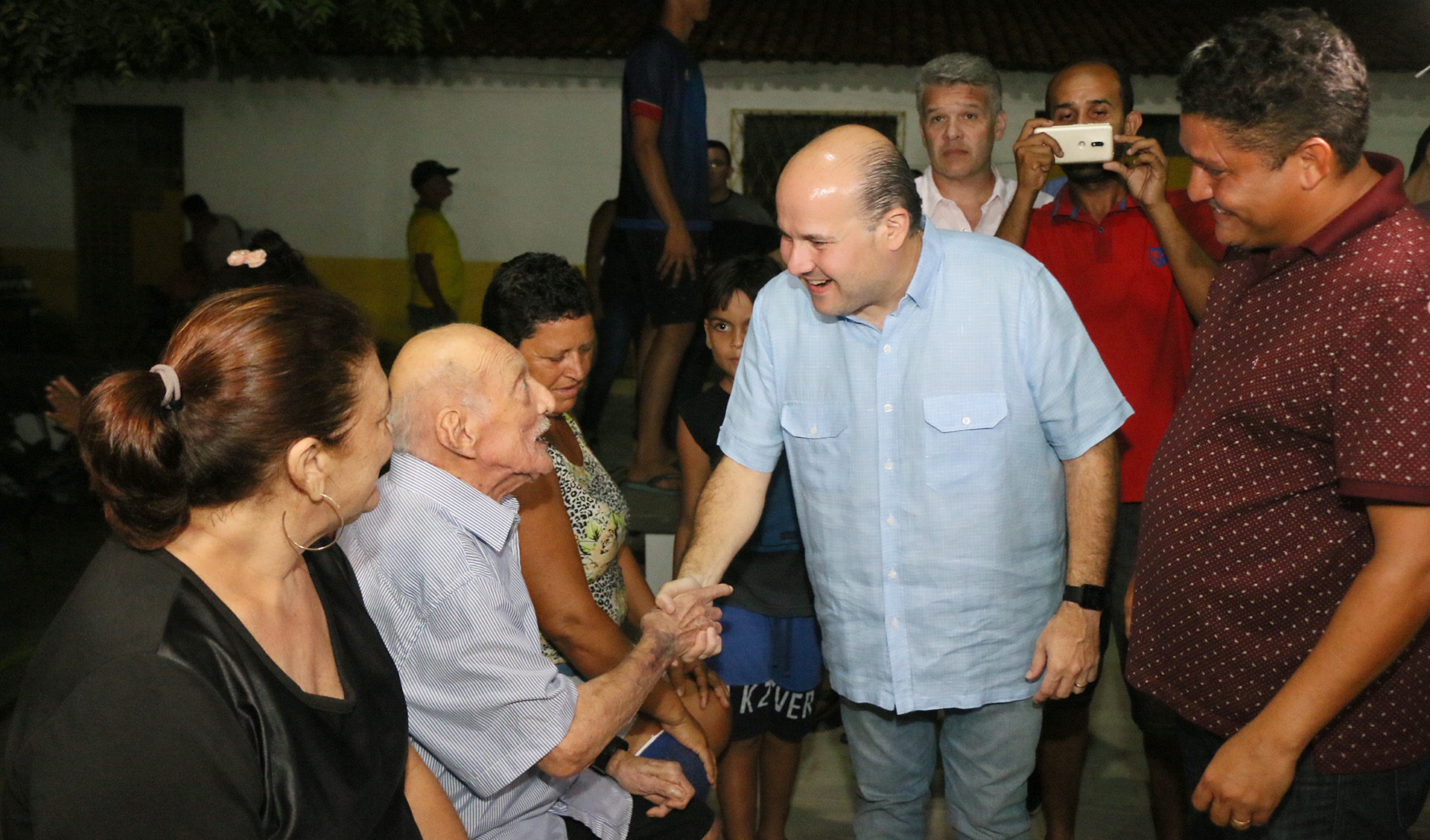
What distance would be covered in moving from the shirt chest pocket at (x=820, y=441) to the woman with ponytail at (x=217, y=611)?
0.96m

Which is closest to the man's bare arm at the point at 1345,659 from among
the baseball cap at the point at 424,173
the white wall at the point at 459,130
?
the baseball cap at the point at 424,173

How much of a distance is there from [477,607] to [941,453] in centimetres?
97

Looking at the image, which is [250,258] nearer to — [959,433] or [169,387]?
[169,387]

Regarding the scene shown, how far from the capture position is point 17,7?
9.67 m

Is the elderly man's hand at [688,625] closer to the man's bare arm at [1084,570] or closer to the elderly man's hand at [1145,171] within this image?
the man's bare arm at [1084,570]

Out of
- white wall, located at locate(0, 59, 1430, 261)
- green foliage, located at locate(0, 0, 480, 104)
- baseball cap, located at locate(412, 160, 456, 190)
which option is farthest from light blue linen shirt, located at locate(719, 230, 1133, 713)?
white wall, located at locate(0, 59, 1430, 261)

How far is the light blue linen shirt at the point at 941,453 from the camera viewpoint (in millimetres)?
2283

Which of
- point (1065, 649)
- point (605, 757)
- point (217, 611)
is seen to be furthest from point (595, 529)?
point (217, 611)

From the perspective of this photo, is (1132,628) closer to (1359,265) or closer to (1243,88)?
(1359,265)

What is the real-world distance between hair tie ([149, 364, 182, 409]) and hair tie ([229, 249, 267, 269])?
1630 millimetres

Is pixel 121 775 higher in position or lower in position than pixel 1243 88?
lower

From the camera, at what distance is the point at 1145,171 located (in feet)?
9.67

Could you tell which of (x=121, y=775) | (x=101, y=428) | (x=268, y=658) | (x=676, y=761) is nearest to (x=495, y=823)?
(x=676, y=761)

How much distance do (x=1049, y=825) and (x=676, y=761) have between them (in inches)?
49.1
